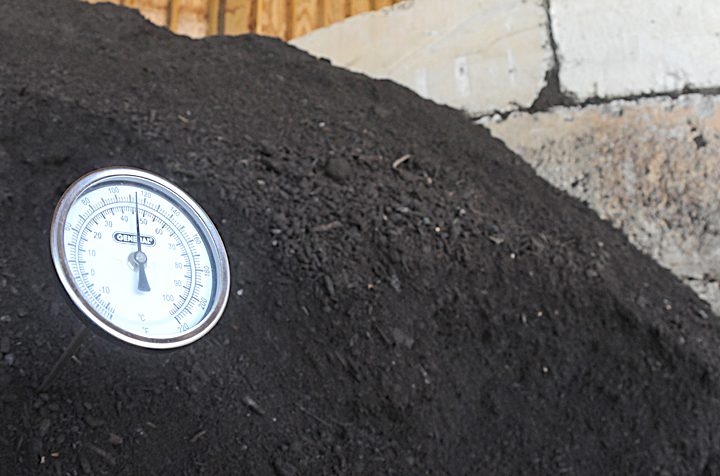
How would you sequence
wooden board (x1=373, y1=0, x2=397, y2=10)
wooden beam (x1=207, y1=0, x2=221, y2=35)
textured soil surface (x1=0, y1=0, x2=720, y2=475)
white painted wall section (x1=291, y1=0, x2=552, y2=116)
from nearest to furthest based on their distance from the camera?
textured soil surface (x1=0, y1=0, x2=720, y2=475), white painted wall section (x1=291, y1=0, x2=552, y2=116), wooden board (x1=373, y1=0, x2=397, y2=10), wooden beam (x1=207, y1=0, x2=221, y2=35)

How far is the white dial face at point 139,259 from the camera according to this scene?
64.4 inches

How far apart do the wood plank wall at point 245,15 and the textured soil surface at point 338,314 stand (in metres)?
0.74

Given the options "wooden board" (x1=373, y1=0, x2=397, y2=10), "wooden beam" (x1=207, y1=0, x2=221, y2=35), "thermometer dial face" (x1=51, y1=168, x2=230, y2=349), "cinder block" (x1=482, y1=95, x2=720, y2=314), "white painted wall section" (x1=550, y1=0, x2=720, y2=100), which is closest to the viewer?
"thermometer dial face" (x1=51, y1=168, x2=230, y2=349)

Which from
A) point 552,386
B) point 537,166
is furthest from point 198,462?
point 537,166


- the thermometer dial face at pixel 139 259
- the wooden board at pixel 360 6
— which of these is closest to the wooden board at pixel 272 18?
the wooden board at pixel 360 6

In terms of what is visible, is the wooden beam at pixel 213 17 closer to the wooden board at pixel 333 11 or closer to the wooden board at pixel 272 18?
the wooden board at pixel 272 18

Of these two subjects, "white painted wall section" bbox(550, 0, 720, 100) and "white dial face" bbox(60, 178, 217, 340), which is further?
"white painted wall section" bbox(550, 0, 720, 100)

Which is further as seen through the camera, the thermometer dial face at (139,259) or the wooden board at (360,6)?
the wooden board at (360,6)

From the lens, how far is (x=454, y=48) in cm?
344

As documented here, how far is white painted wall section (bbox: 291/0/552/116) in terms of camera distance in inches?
130

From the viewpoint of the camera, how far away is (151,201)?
1.81 m

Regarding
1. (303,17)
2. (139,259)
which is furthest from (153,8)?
(139,259)

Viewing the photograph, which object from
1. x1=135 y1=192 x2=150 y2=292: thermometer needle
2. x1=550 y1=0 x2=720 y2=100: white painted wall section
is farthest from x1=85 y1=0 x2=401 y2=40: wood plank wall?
x1=135 y1=192 x2=150 y2=292: thermometer needle

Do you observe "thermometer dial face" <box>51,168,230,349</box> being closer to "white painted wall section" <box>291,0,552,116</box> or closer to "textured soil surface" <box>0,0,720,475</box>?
"textured soil surface" <box>0,0,720,475</box>
